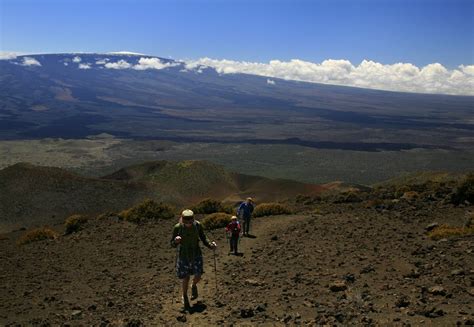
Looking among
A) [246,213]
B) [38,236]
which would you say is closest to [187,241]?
[246,213]

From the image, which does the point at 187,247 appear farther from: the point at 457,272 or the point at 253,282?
the point at 457,272

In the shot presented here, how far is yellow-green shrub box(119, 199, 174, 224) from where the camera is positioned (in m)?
16.5

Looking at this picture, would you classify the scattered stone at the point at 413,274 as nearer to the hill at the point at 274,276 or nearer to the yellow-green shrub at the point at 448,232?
the hill at the point at 274,276

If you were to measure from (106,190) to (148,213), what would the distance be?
2310 centimetres

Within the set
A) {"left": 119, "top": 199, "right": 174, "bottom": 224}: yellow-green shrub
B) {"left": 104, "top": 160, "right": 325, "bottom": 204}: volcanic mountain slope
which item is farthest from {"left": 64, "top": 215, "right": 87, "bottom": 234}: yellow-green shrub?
{"left": 104, "top": 160, "right": 325, "bottom": 204}: volcanic mountain slope

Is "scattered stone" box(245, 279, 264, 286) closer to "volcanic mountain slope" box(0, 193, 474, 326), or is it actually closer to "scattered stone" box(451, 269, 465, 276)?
"volcanic mountain slope" box(0, 193, 474, 326)

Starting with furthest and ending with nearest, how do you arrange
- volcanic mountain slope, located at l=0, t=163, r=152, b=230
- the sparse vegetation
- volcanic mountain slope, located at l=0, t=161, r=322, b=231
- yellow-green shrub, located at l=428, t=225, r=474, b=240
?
volcanic mountain slope, located at l=0, t=161, r=322, b=231 < volcanic mountain slope, located at l=0, t=163, r=152, b=230 < the sparse vegetation < yellow-green shrub, located at l=428, t=225, r=474, b=240

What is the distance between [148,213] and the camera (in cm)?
1677

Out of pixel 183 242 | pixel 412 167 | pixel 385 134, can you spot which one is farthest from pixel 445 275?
pixel 385 134

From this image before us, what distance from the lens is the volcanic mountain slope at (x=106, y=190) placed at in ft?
115

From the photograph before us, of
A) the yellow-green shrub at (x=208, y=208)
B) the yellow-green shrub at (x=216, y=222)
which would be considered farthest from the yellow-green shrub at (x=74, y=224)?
the yellow-green shrub at (x=216, y=222)

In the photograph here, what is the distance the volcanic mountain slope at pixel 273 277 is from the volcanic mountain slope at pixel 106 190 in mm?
20959

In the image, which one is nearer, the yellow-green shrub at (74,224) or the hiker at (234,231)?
the hiker at (234,231)

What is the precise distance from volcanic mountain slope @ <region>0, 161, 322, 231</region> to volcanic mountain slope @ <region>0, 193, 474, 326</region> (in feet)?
68.8
